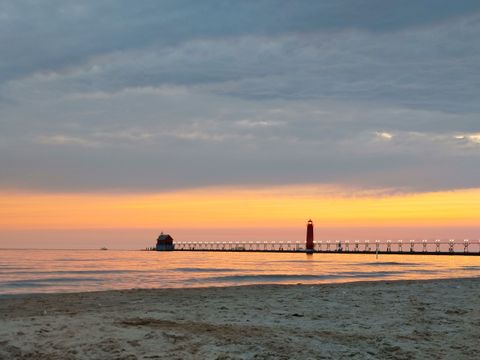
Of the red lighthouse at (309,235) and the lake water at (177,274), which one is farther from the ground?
the red lighthouse at (309,235)

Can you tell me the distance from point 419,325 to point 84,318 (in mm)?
7684

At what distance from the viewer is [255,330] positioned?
36.1ft

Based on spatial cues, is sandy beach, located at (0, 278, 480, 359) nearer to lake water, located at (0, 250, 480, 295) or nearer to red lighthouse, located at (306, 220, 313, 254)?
lake water, located at (0, 250, 480, 295)

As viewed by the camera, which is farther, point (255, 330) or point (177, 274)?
point (177, 274)

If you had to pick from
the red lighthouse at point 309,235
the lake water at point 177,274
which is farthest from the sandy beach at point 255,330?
the red lighthouse at point 309,235

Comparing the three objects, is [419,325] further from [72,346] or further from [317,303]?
[72,346]

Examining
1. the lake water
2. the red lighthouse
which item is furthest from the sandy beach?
the red lighthouse

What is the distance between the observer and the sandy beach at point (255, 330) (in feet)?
30.7

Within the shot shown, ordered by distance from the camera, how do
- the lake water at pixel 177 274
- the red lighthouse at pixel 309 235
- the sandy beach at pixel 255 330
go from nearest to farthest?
the sandy beach at pixel 255 330 → the lake water at pixel 177 274 → the red lighthouse at pixel 309 235

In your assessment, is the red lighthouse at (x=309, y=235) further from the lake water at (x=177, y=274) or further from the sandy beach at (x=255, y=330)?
the sandy beach at (x=255, y=330)

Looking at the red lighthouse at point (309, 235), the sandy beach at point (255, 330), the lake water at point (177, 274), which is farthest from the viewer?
the red lighthouse at point (309, 235)

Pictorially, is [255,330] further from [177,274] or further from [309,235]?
[309,235]

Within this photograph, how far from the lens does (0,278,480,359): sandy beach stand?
9.37 m

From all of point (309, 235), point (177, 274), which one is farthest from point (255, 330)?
point (309, 235)
